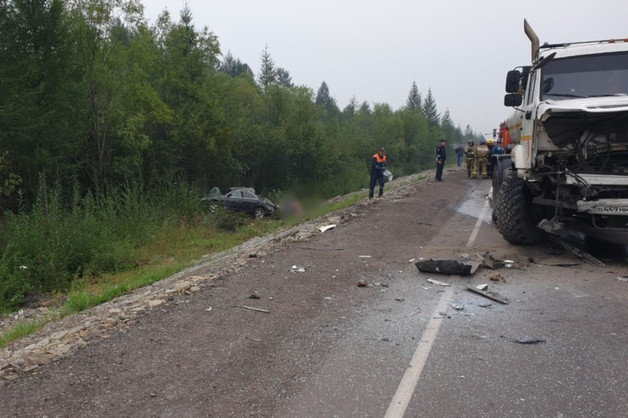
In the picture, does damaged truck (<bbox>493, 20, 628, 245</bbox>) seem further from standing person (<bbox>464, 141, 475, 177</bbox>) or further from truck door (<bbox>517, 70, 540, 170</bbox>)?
standing person (<bbox>464, 141, 475, 177</bbox>)

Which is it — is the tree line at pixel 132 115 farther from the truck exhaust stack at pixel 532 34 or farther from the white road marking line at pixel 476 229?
the truck exhaust stack at pixel 532 34

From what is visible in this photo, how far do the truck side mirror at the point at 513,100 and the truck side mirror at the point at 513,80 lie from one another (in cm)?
10

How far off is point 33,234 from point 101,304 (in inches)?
224

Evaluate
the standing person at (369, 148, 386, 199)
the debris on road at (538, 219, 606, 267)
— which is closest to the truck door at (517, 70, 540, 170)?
the debris on road at (538, 219, 606, 267)

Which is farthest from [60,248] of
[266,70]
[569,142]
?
[266,70]

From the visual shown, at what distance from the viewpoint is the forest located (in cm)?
1239

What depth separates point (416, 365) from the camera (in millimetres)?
4020

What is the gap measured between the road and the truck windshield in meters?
2.62

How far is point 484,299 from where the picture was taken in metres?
5.84

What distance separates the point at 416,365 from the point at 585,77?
6012 millimetres

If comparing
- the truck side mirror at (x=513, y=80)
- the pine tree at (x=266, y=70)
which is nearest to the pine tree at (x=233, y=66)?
the pine tree at (x=266, y=70)

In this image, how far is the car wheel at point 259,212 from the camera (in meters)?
24.8

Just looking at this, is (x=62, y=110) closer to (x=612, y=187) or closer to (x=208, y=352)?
(x=208, y=352)

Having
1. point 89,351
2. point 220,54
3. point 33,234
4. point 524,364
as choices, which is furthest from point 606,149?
point 220,54
